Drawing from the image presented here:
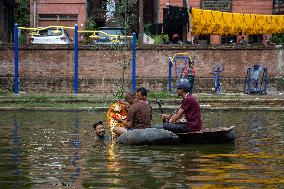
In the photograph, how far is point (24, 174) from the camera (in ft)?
39.0

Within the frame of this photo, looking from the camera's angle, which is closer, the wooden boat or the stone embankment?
the wooden boat

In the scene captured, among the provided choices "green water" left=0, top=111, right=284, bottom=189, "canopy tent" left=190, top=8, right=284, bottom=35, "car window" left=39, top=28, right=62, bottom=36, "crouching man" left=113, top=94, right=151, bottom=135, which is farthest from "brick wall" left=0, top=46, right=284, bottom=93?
"crouching man" left=113, top=94, right=151, bottom=135

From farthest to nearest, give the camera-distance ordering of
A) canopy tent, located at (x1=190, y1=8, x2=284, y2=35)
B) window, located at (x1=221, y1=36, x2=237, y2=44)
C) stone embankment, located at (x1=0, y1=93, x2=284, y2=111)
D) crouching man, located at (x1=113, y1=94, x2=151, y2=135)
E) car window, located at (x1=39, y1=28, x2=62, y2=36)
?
window, located at (x1=221, y1=36, x2=237, y2=44)
canopy tent, located at (x1=190, y1=8, x2=284, y2=35)
car window, located at (x1=39, y1=28, x2=62, y2=36)
stone embankment, located at (x1=0, y1=93, x2=284, y2=111)
crouching man, located at (x1=113, y1=94, x2=151, y2=135)

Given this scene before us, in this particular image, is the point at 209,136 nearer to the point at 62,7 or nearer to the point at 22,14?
the point at 62,7

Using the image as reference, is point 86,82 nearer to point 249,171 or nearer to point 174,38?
point 174,38

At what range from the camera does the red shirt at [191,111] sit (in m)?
16.6

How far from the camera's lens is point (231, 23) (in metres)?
40.0

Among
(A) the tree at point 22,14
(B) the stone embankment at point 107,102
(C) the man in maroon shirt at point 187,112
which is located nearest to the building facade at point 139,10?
(A) the tree at point 22,14

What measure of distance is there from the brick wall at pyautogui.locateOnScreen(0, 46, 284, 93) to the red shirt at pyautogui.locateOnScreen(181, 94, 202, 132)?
17.7 meters

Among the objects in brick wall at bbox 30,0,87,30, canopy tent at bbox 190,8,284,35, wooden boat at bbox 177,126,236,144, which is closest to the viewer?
wooden boat at bbox 177,126,236,144

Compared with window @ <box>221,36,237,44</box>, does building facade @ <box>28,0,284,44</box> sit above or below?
above

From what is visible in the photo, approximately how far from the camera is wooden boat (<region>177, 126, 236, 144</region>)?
54.3 feet

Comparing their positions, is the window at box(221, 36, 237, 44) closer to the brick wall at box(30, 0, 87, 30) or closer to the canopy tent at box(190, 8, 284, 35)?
the canopy tent at box(190, 8, 284, 35)

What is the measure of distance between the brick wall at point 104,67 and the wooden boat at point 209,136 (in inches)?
696
